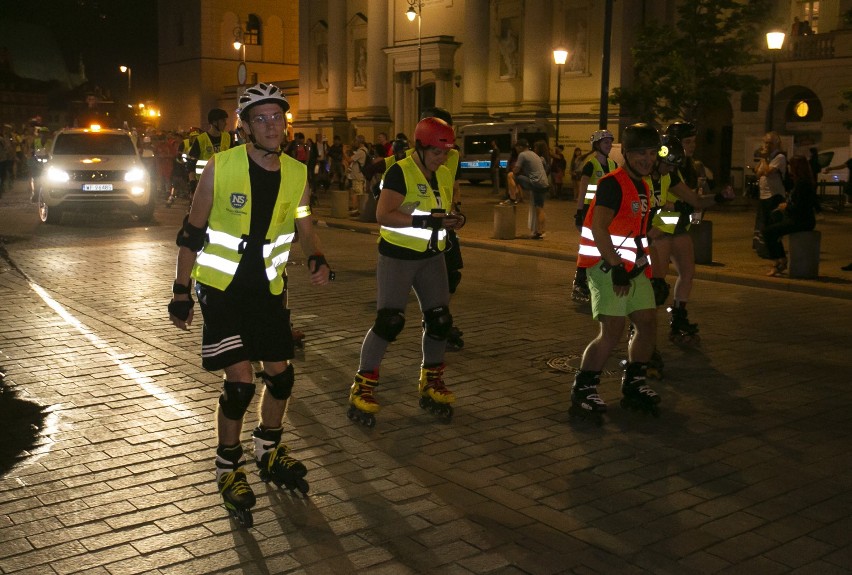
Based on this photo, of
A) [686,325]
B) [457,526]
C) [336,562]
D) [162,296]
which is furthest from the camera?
[162,296]

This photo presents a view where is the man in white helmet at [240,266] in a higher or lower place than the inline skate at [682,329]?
higher

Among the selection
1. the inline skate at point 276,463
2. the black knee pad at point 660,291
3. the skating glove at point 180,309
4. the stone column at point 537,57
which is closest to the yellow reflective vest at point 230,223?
the skating glove at point 180,309

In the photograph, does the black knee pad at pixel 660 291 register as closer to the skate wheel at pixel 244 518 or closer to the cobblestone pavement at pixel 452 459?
the cobblestone pavement at pixel 452 459

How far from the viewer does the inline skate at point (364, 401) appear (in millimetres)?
6625

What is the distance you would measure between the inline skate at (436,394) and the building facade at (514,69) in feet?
84.9

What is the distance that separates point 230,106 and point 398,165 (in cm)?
6742

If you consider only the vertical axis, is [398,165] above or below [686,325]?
above

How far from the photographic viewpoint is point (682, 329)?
31.2 feet

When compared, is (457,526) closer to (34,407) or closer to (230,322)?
(230,322)

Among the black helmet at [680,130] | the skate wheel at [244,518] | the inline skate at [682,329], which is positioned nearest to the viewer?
the skate wheel at [244,518]

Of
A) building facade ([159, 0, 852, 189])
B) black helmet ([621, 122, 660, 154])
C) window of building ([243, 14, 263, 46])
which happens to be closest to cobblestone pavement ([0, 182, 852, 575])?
black helmet ([621, 122, 660, 154])

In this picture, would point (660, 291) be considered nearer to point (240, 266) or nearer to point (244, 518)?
point (240, 266)

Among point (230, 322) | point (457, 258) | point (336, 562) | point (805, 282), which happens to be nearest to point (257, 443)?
point (230, 322)

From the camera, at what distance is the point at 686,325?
375 inches
